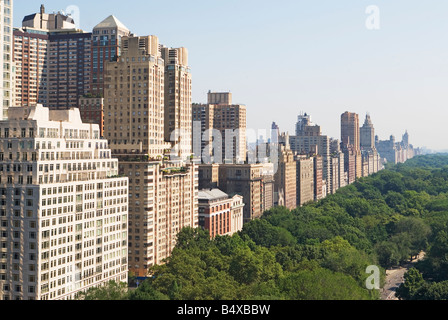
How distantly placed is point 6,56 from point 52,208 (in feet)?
91.8

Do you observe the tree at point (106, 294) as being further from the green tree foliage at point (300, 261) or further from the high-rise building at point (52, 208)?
the high-rise building at point (52, 208)

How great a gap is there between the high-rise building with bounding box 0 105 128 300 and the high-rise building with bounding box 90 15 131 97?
9065cm

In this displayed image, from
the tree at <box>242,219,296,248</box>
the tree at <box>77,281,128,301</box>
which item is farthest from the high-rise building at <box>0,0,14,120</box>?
the tree at <box>242,219,296,248</box>

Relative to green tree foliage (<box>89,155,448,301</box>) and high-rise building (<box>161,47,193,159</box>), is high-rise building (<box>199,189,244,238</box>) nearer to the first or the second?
green tree foliage (<box>89,155,448,301</box>)

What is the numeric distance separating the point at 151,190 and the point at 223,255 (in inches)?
744

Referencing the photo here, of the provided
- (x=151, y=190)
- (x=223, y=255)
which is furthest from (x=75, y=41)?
(x=223, y=255)

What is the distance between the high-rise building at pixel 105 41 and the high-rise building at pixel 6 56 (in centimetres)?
8540

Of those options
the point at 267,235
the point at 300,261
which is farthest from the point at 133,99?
the point at 300,261

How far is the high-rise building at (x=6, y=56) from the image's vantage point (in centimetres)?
9300

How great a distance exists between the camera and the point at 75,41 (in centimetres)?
19975

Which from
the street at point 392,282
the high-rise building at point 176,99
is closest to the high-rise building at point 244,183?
the high-rise building at point 176,99

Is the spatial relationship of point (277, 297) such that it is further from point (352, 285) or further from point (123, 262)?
point (123, 262)

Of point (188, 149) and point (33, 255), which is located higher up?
point (188, 149)

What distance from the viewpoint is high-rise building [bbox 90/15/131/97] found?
18338cm
